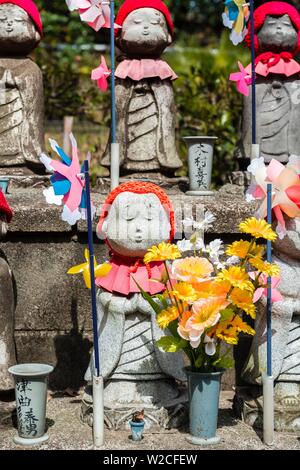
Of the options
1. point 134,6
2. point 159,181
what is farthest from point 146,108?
point 134,6

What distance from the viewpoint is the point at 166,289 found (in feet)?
13.2

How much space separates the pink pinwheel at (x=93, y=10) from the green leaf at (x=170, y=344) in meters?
1.93

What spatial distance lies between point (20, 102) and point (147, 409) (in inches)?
95.1

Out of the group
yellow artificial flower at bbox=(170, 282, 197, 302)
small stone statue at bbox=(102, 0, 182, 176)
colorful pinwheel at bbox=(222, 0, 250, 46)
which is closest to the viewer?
yellow artificial flower at bbox=(170, 282, 197, 302)

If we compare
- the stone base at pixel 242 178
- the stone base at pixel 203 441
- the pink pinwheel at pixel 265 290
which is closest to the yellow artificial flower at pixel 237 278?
the pink pinwheel at pixel 265 290

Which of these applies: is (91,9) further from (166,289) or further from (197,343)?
(197,343)

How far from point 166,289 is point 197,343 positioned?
36 cm

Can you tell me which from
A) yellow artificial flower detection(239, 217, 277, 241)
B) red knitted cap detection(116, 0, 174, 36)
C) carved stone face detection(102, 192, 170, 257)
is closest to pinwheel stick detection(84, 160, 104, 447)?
carved stone face detection(102, 192, 170, 257)

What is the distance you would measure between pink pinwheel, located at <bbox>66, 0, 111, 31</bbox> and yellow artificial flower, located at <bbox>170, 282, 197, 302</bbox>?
176cm

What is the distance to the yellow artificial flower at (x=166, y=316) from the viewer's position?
12.5 feet

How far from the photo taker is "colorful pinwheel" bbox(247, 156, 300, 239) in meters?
3.98

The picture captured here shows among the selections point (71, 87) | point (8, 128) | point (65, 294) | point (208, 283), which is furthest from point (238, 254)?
point (71, 87)

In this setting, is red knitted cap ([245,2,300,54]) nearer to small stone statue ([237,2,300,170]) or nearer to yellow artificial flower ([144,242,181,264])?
small stone statue ([237,2,300,170])

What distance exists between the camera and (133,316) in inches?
166
